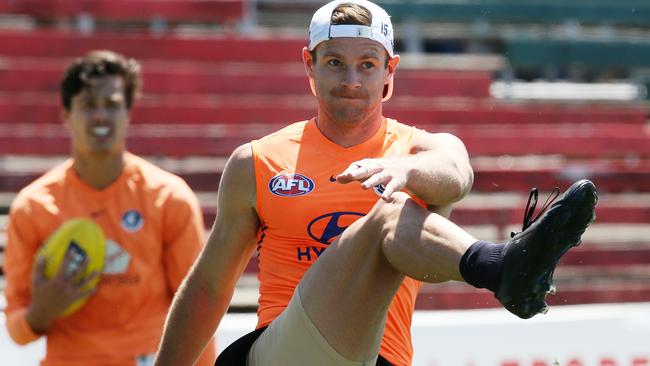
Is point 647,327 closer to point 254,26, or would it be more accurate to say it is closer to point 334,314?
point 334,314

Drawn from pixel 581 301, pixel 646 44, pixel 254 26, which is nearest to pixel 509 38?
pixel 646 44

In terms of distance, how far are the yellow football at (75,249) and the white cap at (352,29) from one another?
1.48 m

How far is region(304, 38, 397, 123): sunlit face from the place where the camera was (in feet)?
10.0

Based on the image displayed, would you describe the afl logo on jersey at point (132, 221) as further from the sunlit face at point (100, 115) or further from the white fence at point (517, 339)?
the white fence at point (517, 339)

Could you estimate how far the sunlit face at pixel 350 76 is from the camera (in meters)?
3.05

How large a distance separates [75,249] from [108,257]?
0.12 m

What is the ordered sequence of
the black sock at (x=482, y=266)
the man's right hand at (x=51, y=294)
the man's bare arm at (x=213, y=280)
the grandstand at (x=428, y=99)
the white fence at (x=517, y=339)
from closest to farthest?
the black sock at (x=482, y=266) → the man's bare arm at (x=213, y=280) → the man's right hand at (x=51, y=294) → the white fence at (x=517, y=339) → the grandstand at (x=428, y=99)

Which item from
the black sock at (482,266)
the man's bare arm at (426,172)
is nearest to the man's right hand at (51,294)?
the man's bare arm at (426,172)

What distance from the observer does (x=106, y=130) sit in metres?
4.56

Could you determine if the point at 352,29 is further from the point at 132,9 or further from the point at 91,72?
the point at 132,9

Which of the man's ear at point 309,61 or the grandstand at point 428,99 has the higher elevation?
the man's ear at point 309,61

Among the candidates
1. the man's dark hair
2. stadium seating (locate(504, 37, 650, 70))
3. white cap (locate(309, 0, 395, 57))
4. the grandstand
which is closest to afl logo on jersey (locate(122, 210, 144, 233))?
the man's dark hair

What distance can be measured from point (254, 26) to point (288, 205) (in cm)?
700

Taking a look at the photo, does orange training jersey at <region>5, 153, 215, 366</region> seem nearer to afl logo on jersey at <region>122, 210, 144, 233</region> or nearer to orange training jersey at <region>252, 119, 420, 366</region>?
afl logo on jersey at <region>122, 210, 144, 233</region>
